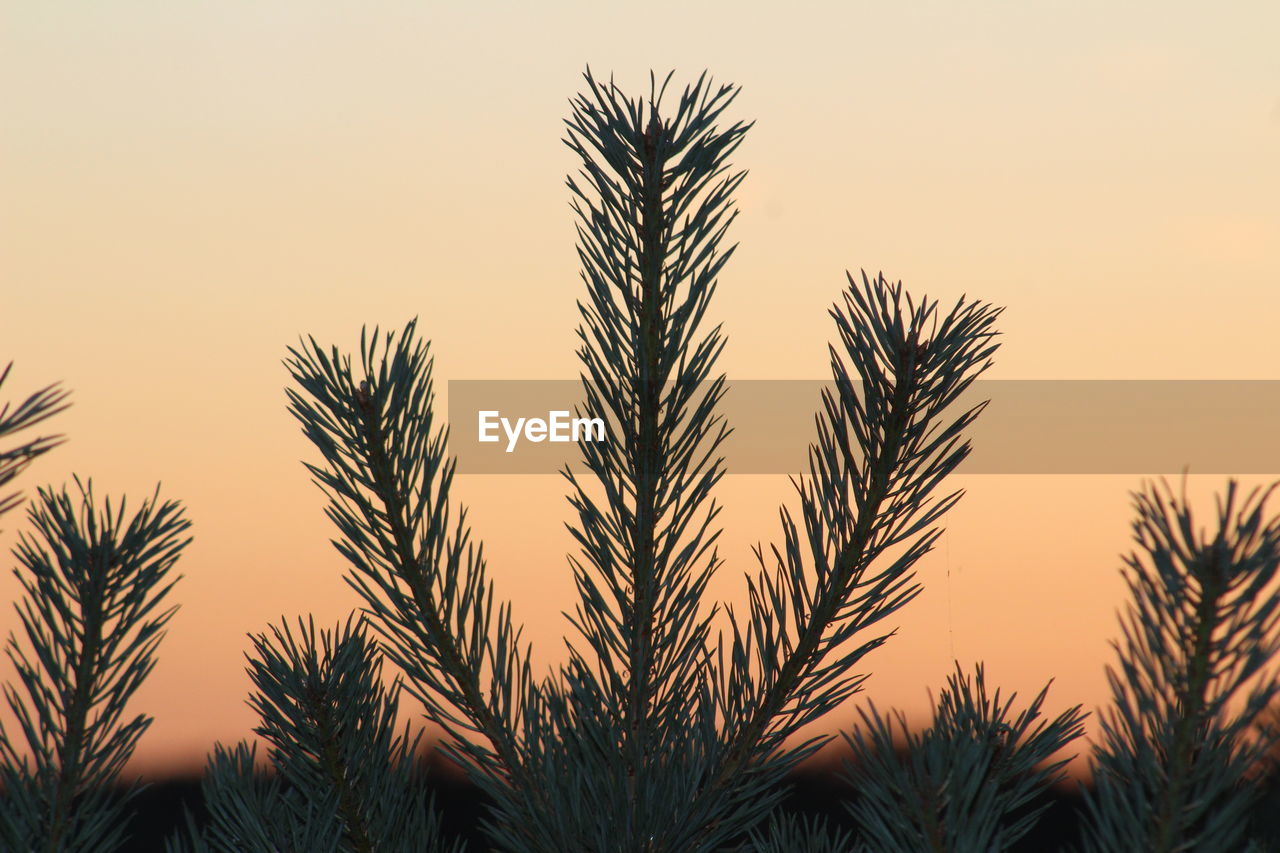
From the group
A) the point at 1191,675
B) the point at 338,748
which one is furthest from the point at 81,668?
the point at 1191,675

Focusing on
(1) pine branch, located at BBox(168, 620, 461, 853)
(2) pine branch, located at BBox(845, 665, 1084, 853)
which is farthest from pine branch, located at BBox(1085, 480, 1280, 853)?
(1) pine branch, located at BBox(168, 620, 461, 853)

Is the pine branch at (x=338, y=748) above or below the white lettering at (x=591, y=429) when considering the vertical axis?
below

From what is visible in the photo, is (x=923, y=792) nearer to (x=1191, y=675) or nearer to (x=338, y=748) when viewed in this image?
(x=1191, y=675)

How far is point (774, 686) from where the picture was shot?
6.55 feet

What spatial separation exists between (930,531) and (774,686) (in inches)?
16.2

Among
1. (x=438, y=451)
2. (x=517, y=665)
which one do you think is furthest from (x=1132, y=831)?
(x=438, y=451)

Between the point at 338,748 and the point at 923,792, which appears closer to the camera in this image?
the point at 923,792

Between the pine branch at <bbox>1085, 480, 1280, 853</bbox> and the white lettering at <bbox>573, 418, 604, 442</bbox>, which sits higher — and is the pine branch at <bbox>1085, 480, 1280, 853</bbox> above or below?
below

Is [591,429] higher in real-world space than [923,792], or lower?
higher

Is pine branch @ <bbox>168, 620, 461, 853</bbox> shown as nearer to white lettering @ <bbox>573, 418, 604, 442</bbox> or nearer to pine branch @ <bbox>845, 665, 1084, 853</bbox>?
white lettering @ <bbox>573, 418, 604, 442</bbox>

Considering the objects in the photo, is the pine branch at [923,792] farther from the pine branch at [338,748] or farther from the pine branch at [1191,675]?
the pine branch at [338,748]

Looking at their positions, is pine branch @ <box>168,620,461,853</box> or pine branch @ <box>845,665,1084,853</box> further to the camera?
pine branch @ <box>168,620,461,853</box>

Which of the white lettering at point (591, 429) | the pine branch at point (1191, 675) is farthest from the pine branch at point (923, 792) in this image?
the white lettering at point (591, 429)

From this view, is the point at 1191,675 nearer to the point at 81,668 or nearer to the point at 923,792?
the point at 923,792
